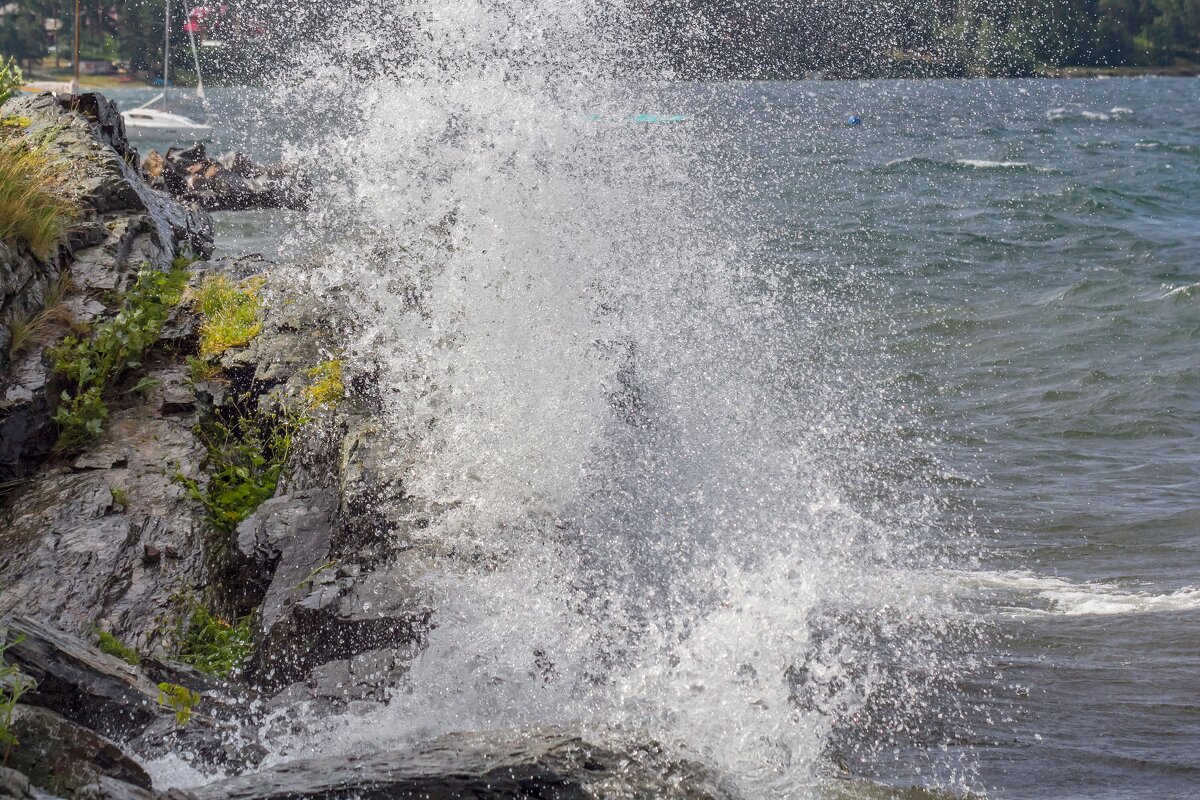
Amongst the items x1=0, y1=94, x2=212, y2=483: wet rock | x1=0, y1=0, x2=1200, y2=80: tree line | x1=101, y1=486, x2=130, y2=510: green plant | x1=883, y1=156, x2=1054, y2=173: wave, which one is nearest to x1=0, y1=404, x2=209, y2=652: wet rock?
x1=101, y1=486, x2=130, y2=510: green plant

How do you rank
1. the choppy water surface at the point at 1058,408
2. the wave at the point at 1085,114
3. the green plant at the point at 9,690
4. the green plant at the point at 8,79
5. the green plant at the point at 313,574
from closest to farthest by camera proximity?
the green plant at the point at 9,690, the green plant at the point at 313,574, the choppy water surface at the point at 1058,408, the green plant at the point at 8,79, the wave at the point at 1085,114

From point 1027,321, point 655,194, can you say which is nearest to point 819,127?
point 655,194

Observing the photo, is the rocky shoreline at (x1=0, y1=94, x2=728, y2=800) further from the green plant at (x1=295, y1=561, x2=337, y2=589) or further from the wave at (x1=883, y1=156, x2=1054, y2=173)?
the wave at (x1=883, y1=156, x2=1054, y2=173)

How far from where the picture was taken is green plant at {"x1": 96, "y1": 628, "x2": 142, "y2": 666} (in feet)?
14.1

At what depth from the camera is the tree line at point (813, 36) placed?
241ft

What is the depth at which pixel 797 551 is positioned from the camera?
6.39 metres

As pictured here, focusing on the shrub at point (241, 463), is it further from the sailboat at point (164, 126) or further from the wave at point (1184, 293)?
the sailboat at point (164, 126)

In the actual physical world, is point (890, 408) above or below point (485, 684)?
below

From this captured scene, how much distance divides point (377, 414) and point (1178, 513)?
5.57m

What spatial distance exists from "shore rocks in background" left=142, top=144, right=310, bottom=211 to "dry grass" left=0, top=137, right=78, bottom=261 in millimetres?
14192

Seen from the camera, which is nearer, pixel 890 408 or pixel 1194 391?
pixel 890 408

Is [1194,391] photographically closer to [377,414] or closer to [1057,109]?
[377,414]

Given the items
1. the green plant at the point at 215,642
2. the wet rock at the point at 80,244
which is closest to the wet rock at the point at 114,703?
the green plant at the point at 215,642

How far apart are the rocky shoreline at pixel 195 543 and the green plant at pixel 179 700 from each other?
0.06 ft
